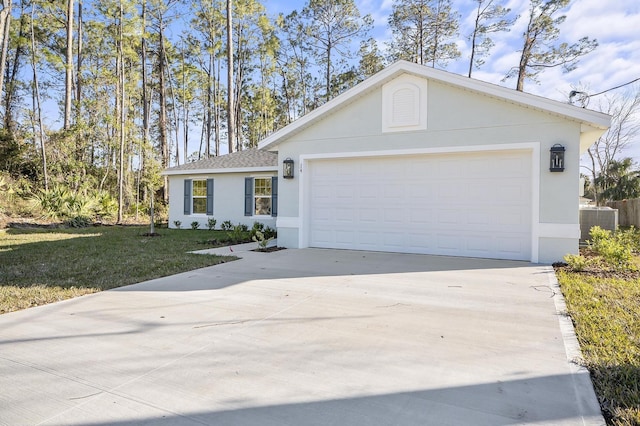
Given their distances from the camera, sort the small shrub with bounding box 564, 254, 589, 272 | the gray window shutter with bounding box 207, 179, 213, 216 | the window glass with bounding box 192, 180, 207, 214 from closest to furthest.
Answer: the small shrub with bounding box 564, 254, 589, 272 < the gray window shutter with bounding box 207, 179, 213, 216 < the window glass with bounding box 192, 180, 207, 214

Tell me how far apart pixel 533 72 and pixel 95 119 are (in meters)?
22.7

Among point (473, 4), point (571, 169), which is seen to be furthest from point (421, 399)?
point (473, 4)

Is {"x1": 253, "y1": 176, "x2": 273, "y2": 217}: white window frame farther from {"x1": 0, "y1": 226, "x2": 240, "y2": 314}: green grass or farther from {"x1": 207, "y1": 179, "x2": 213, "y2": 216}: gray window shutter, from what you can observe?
{"x1": 0, "y1": 226, "x2": 240, "y2": 314}: green grass

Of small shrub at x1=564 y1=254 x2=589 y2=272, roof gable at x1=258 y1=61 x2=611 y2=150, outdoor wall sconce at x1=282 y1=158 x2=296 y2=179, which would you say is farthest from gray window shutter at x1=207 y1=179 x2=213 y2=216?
small shrub at x1=564 y1=254 x2=589 y2=272

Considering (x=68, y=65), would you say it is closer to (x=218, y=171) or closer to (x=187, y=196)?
(x=187, y=196)

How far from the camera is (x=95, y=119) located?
717 inches

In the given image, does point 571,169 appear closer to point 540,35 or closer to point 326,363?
point 326,363

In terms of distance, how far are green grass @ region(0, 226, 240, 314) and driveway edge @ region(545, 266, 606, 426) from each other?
5.43m

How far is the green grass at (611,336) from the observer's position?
7.63 ft

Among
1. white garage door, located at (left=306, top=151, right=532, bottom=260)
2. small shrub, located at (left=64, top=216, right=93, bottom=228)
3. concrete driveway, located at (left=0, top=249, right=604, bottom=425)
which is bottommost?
concrete driveway, located at (left=0, top=249, right=604, bottom=425)

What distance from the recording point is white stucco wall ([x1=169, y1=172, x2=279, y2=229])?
13325mm

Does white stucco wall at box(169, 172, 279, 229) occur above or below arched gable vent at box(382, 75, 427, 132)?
below

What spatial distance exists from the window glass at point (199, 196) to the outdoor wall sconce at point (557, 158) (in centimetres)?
1156

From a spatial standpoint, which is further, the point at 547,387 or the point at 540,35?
the point at 540,35
